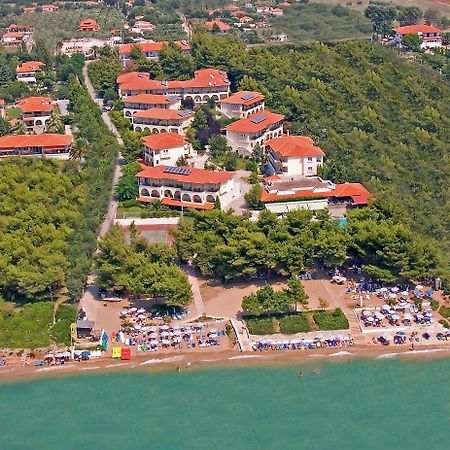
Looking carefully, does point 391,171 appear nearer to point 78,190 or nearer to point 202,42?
point 78,190

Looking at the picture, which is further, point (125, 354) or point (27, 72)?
point (27, 72)

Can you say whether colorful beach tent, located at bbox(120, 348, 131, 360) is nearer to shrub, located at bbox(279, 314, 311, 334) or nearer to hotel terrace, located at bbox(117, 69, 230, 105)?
shrub, located at bbox(279, 314, 311, 334)

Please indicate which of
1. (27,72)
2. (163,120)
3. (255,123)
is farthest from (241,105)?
(27,72)

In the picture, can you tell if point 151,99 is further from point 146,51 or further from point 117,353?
point 117,353

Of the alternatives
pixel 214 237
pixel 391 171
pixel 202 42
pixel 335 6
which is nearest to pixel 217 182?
pixel 214 237

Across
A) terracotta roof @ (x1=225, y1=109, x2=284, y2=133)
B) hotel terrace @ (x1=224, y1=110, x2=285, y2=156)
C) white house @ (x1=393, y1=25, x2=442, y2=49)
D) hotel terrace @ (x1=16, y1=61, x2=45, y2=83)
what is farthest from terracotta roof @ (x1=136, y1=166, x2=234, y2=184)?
white house @ (x1=393, y1=25, x2=442, y2=49)

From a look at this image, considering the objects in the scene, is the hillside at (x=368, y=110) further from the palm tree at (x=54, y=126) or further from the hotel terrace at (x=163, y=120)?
the palm tree at (x=54, y=126)

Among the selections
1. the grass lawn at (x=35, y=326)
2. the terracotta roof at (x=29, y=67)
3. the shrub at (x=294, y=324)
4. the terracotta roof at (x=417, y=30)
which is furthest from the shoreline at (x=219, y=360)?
the terracotta roof at (x=417, y=30)

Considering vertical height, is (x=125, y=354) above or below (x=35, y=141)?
below
